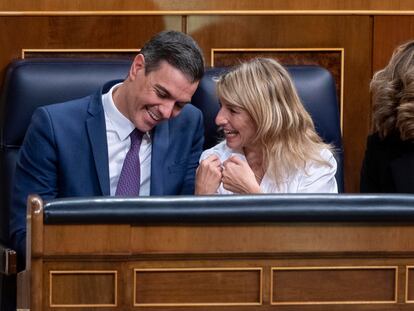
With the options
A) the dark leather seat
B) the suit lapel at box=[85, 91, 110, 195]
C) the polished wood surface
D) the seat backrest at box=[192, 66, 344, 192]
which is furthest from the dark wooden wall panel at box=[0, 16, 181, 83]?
the polished wood surface

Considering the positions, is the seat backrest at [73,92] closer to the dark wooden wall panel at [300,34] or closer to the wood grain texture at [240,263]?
the dark wooden wall panel at [300,34]

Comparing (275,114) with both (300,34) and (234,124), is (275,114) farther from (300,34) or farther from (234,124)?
(300,34)

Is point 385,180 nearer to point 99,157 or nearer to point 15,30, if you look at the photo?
point 99,157

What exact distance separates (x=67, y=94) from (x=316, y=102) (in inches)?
21.6

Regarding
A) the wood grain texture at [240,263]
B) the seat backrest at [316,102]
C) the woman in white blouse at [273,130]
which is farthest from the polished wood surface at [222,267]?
the seat backrest at [316,102]

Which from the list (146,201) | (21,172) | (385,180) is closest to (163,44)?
(21,172)

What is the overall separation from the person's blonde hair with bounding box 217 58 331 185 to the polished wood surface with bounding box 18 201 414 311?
0.75 metres

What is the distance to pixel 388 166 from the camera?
228cm

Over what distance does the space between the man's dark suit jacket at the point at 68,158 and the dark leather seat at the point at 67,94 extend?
9 cm

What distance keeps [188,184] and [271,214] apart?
811 mm

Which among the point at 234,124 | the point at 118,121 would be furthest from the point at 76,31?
the point at 234,124

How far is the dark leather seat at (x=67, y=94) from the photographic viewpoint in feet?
7.38

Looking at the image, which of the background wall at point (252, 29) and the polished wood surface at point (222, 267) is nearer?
the polished wood surface at point (222, 267)

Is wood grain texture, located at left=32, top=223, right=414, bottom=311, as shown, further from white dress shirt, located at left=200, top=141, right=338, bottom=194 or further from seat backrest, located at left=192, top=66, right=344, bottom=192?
seat backrest, located at left=192, top=66, right=344, bottom=192
